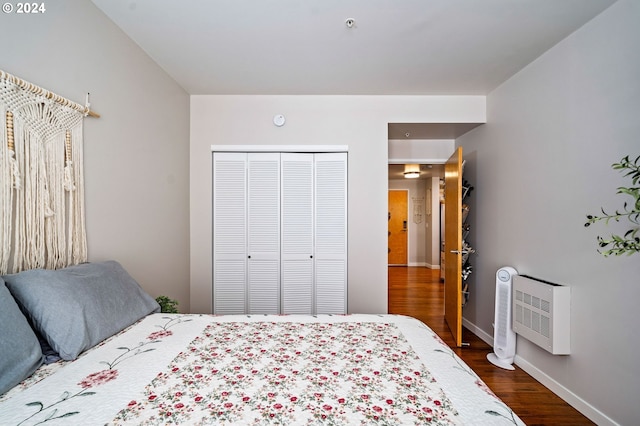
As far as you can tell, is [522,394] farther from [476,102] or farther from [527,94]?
[476,102]

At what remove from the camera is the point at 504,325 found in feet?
9.19

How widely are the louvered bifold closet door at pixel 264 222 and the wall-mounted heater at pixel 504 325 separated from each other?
231cm

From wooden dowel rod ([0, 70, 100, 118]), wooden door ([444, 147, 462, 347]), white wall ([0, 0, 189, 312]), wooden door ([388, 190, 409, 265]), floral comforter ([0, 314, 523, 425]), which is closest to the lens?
floral comforter ([0, 314, 523, 425])

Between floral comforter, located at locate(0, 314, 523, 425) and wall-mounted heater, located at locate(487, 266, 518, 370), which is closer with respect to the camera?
floral comforter, located at locate(0, 314, 523, 425)

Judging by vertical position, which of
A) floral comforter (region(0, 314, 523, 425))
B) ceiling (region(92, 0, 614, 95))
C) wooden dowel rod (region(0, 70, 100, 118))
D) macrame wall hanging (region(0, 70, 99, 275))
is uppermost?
ceiling (region(92, 0, 614, 95))

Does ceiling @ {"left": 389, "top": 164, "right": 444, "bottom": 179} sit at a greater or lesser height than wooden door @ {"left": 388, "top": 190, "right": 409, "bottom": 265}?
greater

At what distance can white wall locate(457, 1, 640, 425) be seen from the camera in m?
1.81

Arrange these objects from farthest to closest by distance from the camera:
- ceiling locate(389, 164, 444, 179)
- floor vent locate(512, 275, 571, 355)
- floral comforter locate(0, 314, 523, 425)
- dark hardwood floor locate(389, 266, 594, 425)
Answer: ceiling locate(389, 164, 444, 179) < floor vent locate(512, 275, 571, 355) < dark hardwood floor locate(389, 266, 594, 425) < floral comforter locate(0, 314, 523, 425)

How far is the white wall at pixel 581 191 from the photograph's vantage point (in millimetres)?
1812

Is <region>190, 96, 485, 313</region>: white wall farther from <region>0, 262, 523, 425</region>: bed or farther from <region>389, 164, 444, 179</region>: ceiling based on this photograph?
<region>389, 164, 444, 179</region>: ceiling

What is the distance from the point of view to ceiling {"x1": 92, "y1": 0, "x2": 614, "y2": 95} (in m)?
1.91

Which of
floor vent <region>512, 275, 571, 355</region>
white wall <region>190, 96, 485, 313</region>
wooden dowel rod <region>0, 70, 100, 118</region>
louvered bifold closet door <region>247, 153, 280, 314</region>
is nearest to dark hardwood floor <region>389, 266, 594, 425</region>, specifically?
floor vent <region>512, 275, 571, 355</region>

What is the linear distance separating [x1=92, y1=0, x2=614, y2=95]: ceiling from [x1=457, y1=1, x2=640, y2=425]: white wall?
0.24 m

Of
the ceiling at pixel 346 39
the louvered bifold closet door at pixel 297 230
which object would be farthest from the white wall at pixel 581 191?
the louvered bifold closet door at pixel 297 230
